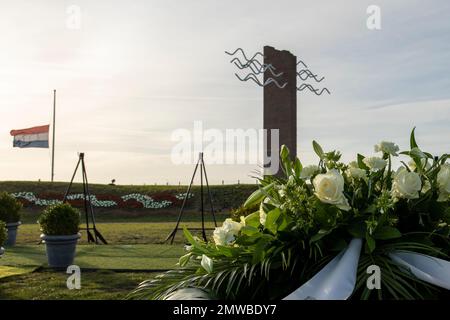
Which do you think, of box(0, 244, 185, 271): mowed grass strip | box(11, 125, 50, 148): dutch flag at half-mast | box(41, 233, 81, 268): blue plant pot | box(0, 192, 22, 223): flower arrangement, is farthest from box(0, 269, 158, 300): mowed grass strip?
box(11, 125, 50, 148): dutch flag at half-mast

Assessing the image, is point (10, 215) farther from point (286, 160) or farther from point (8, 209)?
point (286, 160)

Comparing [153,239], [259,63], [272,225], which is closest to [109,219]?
[153,239]

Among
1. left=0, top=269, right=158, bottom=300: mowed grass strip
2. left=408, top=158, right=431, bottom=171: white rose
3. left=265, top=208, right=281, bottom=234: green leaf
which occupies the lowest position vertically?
left=0, top=269, right=158, bottom=300: mowed grass strip

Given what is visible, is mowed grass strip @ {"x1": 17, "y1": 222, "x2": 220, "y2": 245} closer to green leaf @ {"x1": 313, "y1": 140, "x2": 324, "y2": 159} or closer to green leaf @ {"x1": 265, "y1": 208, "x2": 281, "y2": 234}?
green leaf @ {"x1": 313, "y1": 140, "x2": 324, "y2": 159}

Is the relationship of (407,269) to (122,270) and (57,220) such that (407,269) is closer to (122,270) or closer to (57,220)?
(122,270)

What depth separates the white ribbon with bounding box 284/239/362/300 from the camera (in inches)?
53.6

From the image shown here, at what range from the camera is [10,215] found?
13.5 meters

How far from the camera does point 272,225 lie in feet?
5.25

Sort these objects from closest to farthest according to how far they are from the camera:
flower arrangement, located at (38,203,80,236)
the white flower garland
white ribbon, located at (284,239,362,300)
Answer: white ribbon, located at (284,239,362,300), flower arrangement, located at (38,203,80,236), the white flower garland

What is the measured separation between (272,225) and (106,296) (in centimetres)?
566

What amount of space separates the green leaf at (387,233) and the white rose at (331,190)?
0.12 metres

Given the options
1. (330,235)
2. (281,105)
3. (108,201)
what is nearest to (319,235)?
(330,235)

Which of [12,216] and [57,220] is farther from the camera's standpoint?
[12,216]

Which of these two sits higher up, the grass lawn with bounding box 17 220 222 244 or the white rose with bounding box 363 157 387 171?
the white rose with bounding box 363 157 387 171
